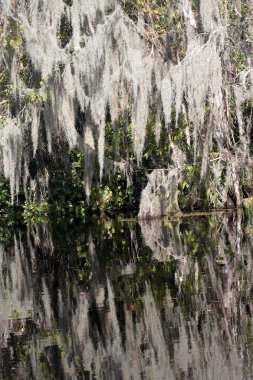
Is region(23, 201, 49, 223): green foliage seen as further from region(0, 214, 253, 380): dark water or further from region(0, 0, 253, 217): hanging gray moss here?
region(0, 214, 253, 380): dark water

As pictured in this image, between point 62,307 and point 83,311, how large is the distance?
0.40 m

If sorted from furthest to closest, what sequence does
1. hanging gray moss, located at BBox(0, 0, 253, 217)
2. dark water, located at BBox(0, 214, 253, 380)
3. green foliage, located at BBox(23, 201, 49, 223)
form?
1. green foliage, located at BBox(23, 201, 49, 223)
2. hanging gray moss, located at BBox(0, 0, 253, 217)
3. dark water, located at BBox(0, 214, 253, 380)

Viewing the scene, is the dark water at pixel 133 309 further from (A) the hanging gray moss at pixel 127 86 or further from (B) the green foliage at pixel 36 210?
(B) the green foliage at pixel 36 210

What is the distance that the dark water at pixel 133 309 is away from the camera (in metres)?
5.03

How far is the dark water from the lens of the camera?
5.03 metres

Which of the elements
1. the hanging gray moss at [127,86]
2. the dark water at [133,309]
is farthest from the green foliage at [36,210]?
the dark water at [133,309]

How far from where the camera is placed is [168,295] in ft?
22.9

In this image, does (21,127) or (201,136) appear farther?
(21,127)

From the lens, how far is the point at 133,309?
6.62 m

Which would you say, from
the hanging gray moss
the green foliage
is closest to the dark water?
the hanging gray moss

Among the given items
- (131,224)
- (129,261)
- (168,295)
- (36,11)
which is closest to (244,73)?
(131,224)

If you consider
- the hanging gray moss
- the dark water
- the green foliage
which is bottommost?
the dark water

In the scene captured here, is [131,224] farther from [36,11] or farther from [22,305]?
[22,305]

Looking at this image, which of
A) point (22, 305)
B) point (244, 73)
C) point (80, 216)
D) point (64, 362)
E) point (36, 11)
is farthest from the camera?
point (80, 216)
